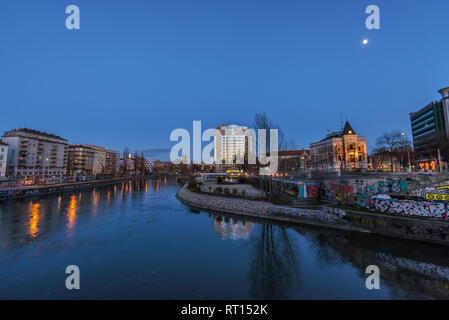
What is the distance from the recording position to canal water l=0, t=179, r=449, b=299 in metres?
9.14

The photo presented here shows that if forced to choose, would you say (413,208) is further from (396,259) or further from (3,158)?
(3,158)

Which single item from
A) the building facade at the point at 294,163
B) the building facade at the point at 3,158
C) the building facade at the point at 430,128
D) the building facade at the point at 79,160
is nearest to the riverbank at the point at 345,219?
the building facade at the point at 294,163

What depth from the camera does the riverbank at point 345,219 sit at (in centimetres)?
1426

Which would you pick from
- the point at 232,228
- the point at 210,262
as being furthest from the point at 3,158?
the point at 210,262

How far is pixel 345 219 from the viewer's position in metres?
18.7

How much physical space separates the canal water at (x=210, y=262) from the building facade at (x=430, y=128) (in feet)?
143

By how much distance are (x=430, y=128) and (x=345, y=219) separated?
7489cm

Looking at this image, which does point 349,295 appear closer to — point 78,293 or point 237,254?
point 237,254

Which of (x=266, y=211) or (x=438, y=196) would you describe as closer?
(x=438, y=196)

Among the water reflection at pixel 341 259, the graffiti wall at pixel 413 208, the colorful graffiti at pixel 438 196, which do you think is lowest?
the water reflection at pixel 341 259

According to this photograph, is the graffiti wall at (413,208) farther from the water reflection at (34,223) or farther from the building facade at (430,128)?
the building facade at (430,128)

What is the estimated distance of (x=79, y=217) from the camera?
2316 centimetres

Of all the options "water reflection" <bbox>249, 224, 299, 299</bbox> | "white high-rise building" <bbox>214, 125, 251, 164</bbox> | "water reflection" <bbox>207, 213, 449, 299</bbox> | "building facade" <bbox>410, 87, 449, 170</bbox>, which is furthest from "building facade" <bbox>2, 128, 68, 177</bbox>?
"building facade" <bbox>410, 87, 449, 170</bbox>
